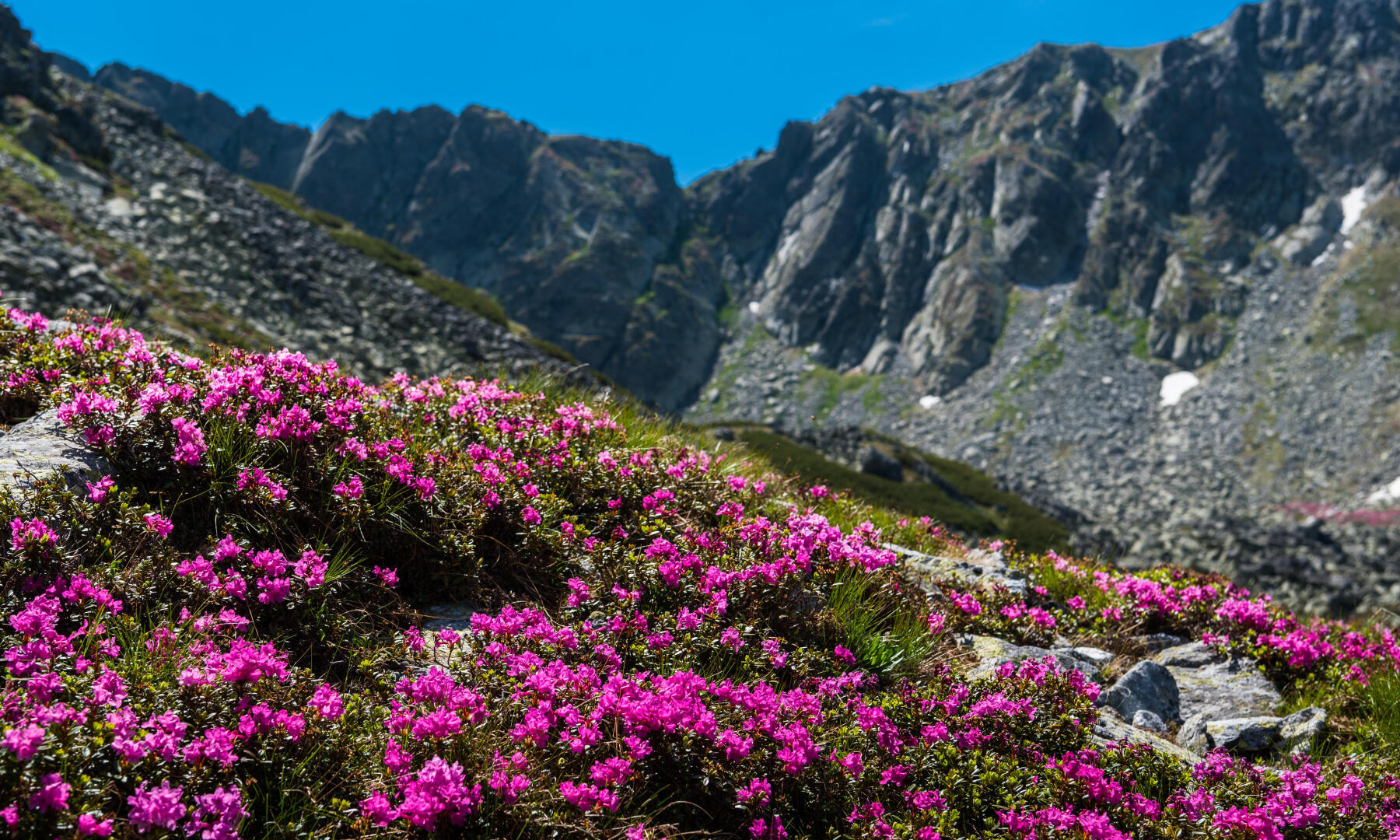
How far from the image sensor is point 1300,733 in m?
5.39

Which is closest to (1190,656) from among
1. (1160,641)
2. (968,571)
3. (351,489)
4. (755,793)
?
(1160,641)

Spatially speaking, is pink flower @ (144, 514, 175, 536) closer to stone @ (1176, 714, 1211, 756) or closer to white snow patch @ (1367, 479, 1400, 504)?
stone @ (1176, 714, 1211, 756)

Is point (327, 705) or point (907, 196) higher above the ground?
point (907, 196)

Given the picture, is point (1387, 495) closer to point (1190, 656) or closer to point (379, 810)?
point (1190, 656)

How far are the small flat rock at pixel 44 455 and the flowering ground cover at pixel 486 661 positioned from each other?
0.46ft

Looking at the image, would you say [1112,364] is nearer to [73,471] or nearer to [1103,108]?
[1103,108]

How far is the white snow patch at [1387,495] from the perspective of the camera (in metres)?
62.1

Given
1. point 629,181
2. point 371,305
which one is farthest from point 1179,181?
point 371,305

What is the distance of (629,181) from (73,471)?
638 ft

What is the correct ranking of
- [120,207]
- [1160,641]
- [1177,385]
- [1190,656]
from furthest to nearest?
[1177,385]
[120,207]
[1160,641]
[1190,656]

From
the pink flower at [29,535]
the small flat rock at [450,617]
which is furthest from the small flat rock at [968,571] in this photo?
the pink flower at [29,535]

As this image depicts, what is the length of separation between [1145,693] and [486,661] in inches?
214

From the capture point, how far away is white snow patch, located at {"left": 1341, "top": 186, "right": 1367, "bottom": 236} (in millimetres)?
105625

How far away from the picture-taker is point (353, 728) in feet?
11.2
